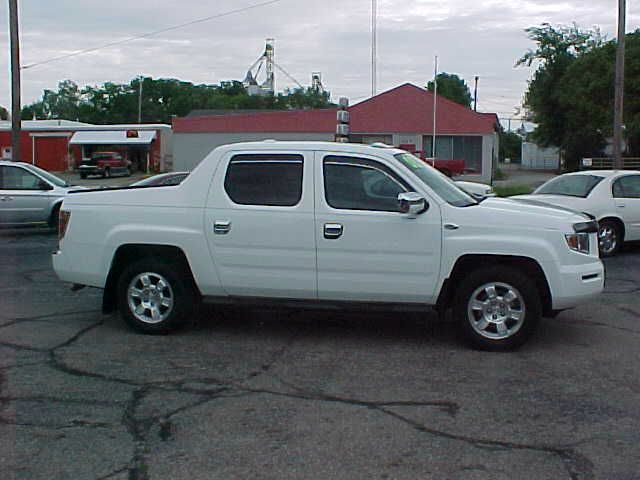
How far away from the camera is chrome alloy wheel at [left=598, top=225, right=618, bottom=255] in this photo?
1468cm

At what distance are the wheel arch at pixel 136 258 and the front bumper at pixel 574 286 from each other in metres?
3.34

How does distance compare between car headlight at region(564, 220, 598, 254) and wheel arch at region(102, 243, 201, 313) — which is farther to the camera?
wheel arch at region(102, 243, 201, 313)

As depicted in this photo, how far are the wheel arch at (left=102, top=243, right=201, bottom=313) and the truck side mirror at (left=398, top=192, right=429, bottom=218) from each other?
6.98 feet

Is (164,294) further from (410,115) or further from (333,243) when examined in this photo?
(410,115)

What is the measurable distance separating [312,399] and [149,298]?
A: 2.67 m

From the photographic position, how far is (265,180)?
8336 millimetres

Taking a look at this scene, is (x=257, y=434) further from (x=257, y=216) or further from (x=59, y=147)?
(x=59, y=147)

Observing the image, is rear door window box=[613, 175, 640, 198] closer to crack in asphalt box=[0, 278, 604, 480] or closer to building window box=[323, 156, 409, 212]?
building window box=[323, 156, 409, 212]

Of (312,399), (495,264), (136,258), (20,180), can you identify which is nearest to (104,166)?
(20,180)

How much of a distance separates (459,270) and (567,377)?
1.39m

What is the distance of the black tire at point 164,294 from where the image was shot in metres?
8.51

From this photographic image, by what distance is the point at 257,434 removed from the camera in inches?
228

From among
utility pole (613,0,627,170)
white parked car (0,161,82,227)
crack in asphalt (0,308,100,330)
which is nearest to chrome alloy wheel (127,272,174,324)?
crack in asphalt (0,308,100,330)

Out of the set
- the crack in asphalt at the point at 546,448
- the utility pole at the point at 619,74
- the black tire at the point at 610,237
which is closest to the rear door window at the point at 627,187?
the black tire at the point at 610,237
